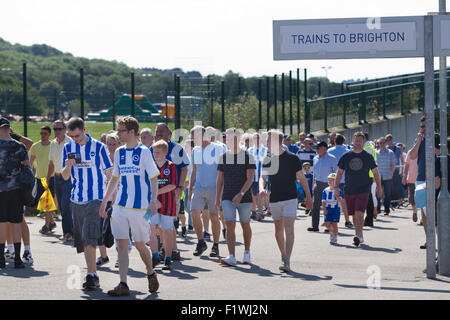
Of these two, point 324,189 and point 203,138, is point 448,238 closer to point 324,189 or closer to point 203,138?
point 203,138

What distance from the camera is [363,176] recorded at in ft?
44.5

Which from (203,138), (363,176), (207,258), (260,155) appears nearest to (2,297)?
(207,258)

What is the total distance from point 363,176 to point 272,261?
2903mm

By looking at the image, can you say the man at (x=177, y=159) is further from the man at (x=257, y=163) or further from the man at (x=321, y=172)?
the man at (x=321, y=172)

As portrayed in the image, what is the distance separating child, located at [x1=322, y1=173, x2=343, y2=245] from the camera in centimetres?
1377

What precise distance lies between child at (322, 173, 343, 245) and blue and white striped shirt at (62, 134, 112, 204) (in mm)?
5484

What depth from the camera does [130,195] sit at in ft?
28.1

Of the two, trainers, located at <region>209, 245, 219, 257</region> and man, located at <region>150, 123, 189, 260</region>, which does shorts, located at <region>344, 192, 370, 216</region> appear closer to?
trainers, located at <region>209, 245, 219, 257</region>

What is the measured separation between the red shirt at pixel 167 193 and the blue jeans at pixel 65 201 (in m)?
2.48

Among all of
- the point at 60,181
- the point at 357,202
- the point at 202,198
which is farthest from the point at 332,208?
the point at 60,181

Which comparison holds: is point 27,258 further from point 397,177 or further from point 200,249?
point 397,177

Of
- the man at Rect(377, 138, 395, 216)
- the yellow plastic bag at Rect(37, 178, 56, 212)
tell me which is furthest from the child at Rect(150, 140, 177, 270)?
the man at Rect(377, 138, 395, 216)

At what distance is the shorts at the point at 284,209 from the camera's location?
1084 centimetres

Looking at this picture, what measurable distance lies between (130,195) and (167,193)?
2.32 metres
